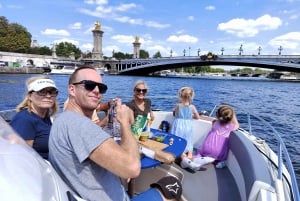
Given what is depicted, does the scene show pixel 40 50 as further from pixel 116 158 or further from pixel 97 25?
pixel 116 158

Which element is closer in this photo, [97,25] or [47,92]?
[47,92]

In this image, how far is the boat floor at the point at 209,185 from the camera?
9.91 ft

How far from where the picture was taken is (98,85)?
1686mm

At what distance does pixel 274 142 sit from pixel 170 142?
670 centimetres

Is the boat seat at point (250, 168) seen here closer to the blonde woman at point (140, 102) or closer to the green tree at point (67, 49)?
the blonde woman at point (140, 102)

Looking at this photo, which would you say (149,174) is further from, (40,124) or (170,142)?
(40,124)

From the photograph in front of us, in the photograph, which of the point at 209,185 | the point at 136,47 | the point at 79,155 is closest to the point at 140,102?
the point at 209,185

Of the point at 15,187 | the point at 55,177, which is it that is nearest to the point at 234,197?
the point at 55,177

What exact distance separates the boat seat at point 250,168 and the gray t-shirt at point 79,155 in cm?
110

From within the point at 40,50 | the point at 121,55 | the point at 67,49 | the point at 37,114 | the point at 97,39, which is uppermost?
the point at 97,39

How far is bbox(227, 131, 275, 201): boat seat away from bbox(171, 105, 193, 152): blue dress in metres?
0.67

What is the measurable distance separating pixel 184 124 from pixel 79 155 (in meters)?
2.87

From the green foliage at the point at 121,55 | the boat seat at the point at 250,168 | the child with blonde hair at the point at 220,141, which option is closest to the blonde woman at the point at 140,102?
the child with blonde hair at the point at 220,141

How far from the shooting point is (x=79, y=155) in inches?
55.5
